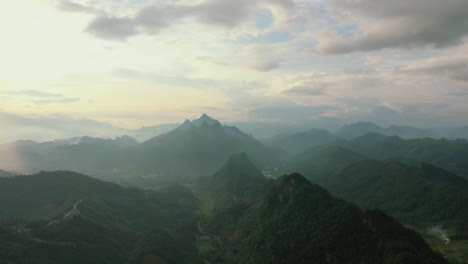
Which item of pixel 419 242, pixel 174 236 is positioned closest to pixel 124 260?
pixel 174 236

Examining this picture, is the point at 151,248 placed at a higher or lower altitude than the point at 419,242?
lower

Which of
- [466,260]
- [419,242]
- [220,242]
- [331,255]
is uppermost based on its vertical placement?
[419,242]

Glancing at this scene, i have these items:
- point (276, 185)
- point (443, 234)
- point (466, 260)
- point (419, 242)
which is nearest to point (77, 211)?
point (276, 185)

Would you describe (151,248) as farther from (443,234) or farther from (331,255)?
(443,234)

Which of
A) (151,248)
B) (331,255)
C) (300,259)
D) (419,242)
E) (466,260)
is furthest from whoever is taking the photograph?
(151,248)

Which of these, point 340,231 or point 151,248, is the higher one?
point 340,231

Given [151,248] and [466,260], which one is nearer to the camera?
[466,260]

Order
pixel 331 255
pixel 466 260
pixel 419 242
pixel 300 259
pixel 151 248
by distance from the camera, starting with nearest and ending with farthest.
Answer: pixel 419 242 → pixel 331 255 → pixel 300 259 → pixel 466 260 → pixel 151 248

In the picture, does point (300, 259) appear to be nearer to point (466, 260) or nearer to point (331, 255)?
point (331, 255)

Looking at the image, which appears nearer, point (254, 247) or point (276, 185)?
point (254, 247)
